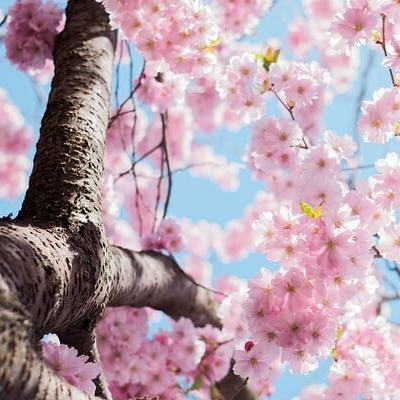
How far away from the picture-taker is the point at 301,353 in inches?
68.4

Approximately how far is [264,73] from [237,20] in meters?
1.10

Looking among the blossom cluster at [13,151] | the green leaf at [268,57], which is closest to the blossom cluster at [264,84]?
the green leaf at [268,57]

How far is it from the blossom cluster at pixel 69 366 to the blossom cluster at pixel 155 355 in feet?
4.05

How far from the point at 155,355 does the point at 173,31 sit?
144 centimetres

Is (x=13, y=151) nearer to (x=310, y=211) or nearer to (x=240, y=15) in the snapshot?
(x=240, y=15)

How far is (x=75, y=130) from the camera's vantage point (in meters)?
1.60

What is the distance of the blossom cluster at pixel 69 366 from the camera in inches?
47.4

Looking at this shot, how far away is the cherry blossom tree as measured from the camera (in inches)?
Answer: 48.1

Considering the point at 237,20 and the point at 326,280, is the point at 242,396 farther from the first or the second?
the point at 237,20

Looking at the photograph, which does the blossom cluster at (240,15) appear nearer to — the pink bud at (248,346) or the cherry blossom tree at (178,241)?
the cherry blossom tree at (178,241)

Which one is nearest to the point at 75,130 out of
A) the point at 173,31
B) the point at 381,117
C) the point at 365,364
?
the point at 173,31

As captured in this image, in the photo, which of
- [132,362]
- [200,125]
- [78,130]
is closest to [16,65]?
[78,130]

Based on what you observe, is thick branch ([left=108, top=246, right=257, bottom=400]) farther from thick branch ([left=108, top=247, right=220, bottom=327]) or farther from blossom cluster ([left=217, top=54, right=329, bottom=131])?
blossom cluster ([left=217, top=54, right=329, bottom=131])

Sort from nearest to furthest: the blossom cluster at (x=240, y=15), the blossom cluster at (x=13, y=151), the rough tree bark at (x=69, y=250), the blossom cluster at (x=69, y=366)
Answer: the rough tree bark at (x=69, y=250) → the blossom cluster at (x=69, y=366) → the blossom cluster at (x=240, y=15) → the blossom cluster at (x=13, y=151)
